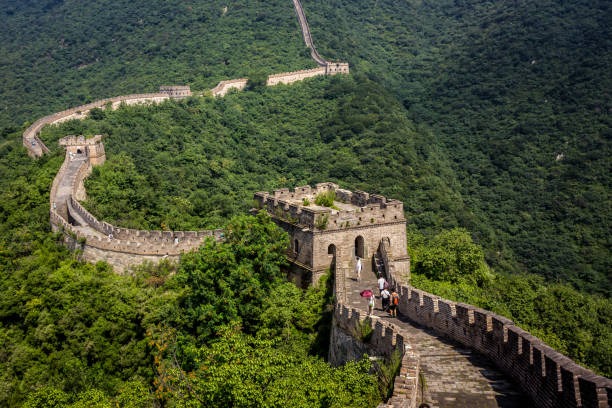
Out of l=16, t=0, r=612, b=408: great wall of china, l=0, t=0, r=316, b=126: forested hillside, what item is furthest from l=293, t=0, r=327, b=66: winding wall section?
l=16, t=0, r=612, b=408: great wall of china

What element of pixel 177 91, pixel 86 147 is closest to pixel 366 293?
pixel 86 147

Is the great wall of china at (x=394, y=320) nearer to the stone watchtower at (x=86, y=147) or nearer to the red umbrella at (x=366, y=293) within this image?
the red umbrella at (x=366, y=293)

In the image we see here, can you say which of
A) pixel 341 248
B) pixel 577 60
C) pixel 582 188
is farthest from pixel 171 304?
pixel 577 60

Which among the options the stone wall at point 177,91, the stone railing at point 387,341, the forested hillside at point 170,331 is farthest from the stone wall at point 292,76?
the stone railing at point 387,341

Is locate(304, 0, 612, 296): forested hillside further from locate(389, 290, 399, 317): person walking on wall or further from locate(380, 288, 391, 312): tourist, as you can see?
locate(389, 290, 399, 317): person walking on wall

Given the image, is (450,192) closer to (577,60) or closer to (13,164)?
(577,60)
